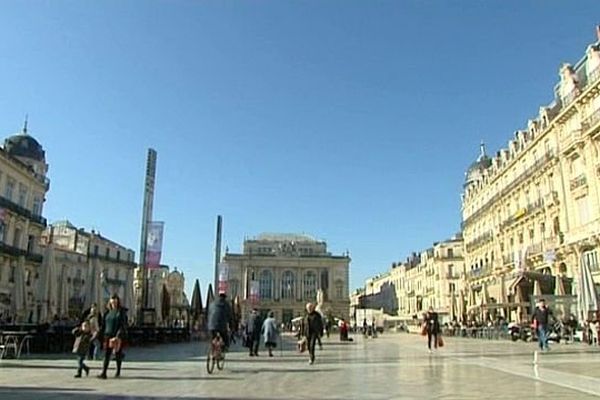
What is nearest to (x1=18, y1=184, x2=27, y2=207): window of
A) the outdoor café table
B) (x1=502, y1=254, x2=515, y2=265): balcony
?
the outdoor café table

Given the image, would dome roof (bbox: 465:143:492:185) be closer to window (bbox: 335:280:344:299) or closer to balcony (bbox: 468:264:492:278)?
balcony (bbox: 468:264:492:278)

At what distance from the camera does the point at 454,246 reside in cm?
9188

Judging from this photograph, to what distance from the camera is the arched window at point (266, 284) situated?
12644cm

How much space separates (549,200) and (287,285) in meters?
89.2

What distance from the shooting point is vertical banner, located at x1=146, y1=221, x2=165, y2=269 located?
2742 centimetres

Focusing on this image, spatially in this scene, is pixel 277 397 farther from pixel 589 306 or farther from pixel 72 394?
pixel 589 306

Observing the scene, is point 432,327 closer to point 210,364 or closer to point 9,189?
point 210,364

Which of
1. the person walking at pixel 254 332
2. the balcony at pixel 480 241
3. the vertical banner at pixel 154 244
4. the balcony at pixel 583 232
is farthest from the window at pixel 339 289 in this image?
the person walking at pixel 254 332

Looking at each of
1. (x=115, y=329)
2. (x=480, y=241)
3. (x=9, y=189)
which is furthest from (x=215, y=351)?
(x=480, y=241)

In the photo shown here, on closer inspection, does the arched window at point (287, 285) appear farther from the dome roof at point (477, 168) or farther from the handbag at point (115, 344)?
the handbag at point (115, 344)

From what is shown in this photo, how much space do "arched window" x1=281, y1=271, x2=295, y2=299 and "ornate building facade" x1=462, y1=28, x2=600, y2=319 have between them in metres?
70.9

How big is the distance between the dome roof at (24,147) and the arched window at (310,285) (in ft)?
254

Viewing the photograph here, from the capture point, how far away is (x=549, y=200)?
42938 mm

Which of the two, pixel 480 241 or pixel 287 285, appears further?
pixel 287 285
